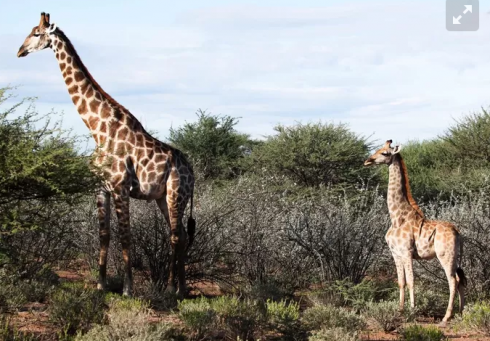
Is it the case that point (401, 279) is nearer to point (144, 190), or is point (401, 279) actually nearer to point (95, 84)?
point (144, 190)

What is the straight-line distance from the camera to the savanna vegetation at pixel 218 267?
328 inches

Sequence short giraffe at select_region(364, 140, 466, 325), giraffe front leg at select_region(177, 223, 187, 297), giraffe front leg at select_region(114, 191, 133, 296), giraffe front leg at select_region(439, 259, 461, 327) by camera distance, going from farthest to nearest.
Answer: giraffe front leg at select_region(177, 223, 187, 297) → giraffe front leg at select_region(114, 191, 133, 296) → short giraffe at select_region(364, 140, 466, 325) → giraffe front leg at select_region(439, 259, 461, 327)

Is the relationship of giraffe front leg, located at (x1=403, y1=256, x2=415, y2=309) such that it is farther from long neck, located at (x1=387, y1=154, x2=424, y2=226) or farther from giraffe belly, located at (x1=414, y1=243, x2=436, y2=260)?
long neck, located at (x1=387, y1=154, x2=424, y2=226)

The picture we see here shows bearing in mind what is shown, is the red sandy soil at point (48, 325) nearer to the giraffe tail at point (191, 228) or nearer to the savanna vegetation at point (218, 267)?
the savanna vegetation at point (218, 267)

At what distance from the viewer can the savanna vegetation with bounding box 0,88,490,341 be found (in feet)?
27.3

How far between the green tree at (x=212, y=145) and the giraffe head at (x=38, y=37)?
13.3 m

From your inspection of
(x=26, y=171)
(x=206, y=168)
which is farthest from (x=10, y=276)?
(x=206, y=168)

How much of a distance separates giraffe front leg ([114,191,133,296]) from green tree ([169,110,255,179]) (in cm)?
1346

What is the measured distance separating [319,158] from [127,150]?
36.0 ft

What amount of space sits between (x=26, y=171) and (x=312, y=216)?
24.4ft

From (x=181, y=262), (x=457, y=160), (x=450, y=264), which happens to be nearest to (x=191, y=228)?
(x=181, y=262)

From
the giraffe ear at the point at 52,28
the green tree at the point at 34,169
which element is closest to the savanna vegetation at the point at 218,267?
the green tree at the point at 34,169

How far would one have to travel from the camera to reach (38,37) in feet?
38.0

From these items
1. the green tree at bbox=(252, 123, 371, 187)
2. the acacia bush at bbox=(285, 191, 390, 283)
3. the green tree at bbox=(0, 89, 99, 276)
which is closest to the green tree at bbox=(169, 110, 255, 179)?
the green tree at bbox=(252, 123, 371, 187)
